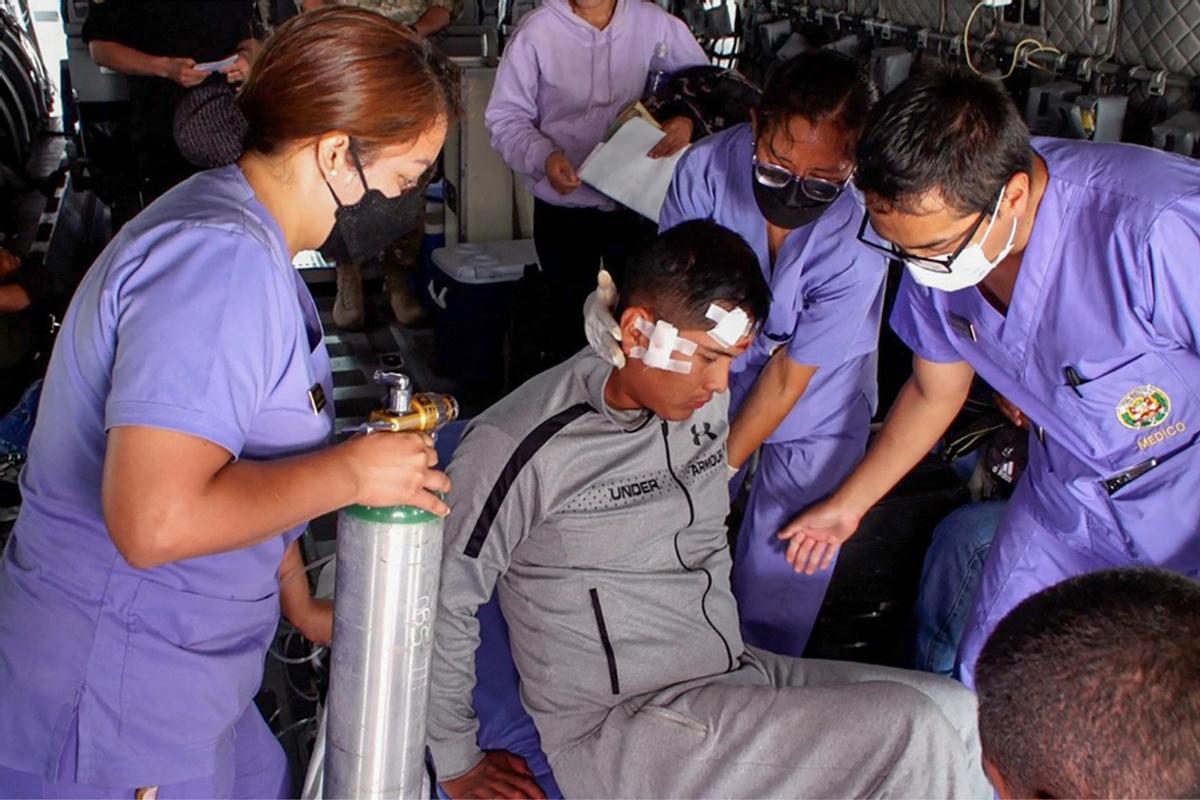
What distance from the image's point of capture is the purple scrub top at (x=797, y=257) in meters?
2.24

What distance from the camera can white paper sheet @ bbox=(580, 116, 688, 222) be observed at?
117 inches

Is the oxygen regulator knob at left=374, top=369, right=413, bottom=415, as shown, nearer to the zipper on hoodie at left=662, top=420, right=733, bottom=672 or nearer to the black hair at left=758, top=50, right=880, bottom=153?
the zipper on hoodie at left=662, top=420, right=733, bottom=672

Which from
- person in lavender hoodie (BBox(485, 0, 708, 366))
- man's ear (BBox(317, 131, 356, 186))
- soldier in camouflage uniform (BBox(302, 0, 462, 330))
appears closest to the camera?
man's ear (BBox(317, 131, 356, 186))

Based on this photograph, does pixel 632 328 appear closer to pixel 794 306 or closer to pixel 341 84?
pixel 794 306

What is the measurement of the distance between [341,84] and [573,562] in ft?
2.93

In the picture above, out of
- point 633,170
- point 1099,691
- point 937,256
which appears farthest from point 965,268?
point 633,170

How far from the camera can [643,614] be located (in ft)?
6.24

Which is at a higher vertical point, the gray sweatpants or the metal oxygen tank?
the metal oxygen tank

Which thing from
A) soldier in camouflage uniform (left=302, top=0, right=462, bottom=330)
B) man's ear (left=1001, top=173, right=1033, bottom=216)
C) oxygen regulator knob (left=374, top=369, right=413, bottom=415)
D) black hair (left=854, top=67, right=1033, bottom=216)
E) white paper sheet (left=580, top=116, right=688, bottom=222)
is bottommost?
soldier in camouflage uniform (left=302, top=0, right=462, bottom=330)

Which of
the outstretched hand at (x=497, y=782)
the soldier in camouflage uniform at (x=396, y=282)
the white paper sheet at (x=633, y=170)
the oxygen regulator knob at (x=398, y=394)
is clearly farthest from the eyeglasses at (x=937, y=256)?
the soldier in camouflage uniform at (x=396, y=282)

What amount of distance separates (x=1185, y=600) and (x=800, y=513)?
147cm

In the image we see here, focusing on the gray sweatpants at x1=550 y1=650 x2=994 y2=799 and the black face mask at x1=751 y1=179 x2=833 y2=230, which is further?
the black face mask at x1=751 y1=179 x2=833 y2=230

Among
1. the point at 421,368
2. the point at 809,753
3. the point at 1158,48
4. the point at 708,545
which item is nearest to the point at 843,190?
the point at 708,545

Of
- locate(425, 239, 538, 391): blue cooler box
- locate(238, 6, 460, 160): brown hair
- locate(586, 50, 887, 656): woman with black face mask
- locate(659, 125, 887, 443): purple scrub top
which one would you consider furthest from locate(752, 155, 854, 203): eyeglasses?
locate(425, 239, 538, 391): blue cooler box
